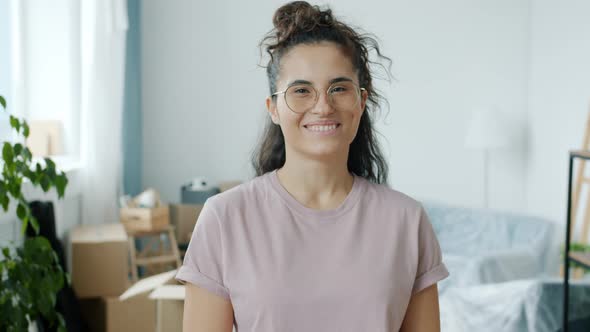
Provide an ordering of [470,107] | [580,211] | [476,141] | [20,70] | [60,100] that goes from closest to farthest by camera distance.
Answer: [20,70] < [60,100] < [580,211] < [476,141] < [470,107]

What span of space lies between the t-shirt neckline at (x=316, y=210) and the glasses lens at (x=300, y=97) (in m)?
0.15

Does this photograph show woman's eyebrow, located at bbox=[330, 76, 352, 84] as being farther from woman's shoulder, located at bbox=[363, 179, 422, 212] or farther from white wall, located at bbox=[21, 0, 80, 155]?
white wall, located at bbox=[21, 0, 80, 155]

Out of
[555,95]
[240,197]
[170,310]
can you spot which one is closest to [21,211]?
[170,310]

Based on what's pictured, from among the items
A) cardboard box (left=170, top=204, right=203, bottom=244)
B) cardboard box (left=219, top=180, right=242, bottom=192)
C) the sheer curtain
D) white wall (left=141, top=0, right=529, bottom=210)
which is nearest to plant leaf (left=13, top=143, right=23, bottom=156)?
the sheer curtain

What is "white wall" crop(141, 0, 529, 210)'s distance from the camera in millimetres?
5672

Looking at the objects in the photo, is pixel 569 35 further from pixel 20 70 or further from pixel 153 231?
pixel 20 70

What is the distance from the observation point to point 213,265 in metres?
1.14

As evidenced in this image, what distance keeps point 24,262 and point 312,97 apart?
1.49 m

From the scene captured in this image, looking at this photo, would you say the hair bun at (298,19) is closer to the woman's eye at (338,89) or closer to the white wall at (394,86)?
the woman's eye at (338,89)

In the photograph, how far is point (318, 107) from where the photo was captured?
3.69 feet

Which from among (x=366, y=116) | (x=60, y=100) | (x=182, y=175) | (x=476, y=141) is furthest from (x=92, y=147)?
(x=366, y=116)

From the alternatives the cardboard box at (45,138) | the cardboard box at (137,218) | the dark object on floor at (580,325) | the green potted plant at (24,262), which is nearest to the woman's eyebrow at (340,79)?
the green potted plant at (24,262)

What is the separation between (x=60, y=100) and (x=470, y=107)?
3.40 m

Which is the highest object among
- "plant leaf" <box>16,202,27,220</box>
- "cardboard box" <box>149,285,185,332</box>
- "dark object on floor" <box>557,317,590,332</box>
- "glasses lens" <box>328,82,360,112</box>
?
"glasses lens" <box>328,82,360,112</box>
